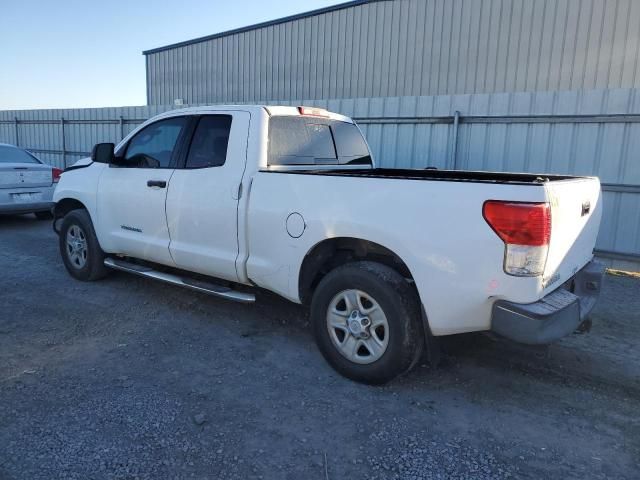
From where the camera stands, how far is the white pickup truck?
2.89 metres

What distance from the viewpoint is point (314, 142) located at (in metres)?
4.67

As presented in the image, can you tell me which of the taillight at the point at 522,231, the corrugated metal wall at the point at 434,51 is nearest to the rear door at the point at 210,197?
the taillight at the point at 522,231

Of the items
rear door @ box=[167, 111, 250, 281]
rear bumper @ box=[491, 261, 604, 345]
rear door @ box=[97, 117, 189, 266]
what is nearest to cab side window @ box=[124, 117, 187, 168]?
rear door @ box=[97, 117, 189, 266]

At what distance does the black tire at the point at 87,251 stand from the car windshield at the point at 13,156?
4634mm

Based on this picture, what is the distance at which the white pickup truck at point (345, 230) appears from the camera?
9.49 ft

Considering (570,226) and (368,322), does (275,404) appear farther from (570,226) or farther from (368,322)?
(570,226)

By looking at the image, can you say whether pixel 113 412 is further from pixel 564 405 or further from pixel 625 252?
pixel 625 252

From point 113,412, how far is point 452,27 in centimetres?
1211

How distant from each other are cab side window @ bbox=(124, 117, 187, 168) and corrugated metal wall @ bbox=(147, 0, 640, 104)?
31.2ft

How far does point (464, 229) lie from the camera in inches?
115

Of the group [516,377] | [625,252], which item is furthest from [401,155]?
[516,377]

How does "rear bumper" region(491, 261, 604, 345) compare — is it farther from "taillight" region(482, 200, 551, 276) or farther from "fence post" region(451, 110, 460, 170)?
"fence post" region(451, 110, 460, 170)

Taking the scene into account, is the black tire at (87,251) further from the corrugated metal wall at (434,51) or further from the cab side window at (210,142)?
the corrugated metal wall at (434,51)

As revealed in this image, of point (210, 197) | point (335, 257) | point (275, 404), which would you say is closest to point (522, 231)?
point (335, 257)
